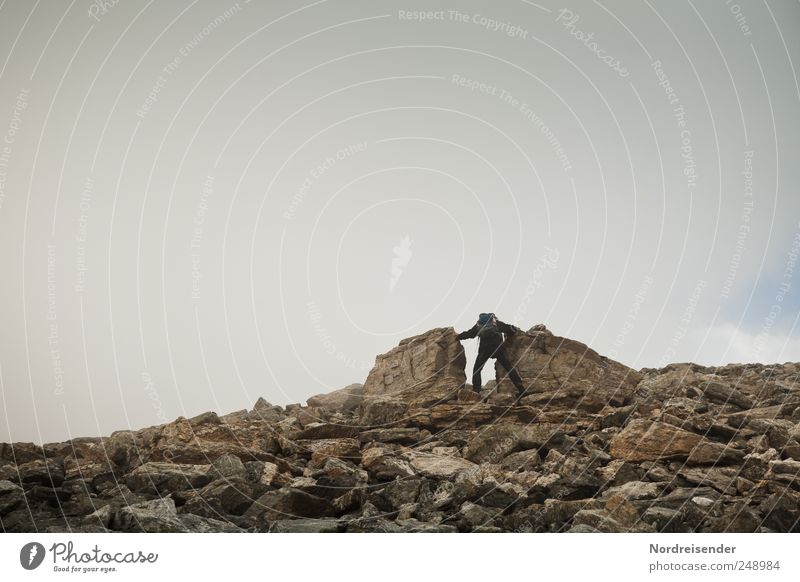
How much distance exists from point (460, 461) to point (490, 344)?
6.42 m

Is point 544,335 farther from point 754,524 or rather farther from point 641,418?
point 754,524

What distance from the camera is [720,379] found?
79.3 ft

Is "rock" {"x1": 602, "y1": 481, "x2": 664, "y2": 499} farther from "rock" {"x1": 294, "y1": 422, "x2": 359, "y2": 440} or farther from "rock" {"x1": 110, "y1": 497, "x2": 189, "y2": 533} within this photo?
"rock" {"x1": 110, "y1": 497, "x2": 189, "y2": 533}

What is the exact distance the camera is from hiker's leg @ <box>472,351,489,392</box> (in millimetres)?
23469

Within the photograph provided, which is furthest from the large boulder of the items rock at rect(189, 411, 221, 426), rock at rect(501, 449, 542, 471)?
rock at rect(189, 411, 221, 426)

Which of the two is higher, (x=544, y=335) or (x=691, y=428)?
(x=544, y=335)

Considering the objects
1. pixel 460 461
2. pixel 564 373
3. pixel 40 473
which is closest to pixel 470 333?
pixel 564 373

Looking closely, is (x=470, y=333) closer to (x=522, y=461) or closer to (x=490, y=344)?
(x=490, y=344)

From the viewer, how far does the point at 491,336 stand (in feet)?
76.7

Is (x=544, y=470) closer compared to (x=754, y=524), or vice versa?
(x=754, y=524)

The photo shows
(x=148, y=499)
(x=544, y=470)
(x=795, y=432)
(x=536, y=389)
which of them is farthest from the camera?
(x=536, y=389)
